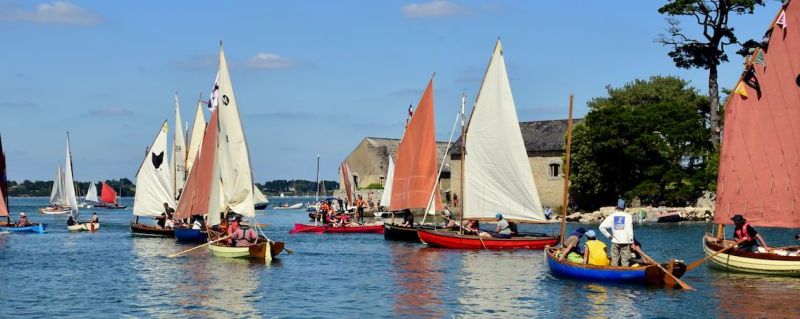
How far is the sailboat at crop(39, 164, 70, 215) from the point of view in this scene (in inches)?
4865

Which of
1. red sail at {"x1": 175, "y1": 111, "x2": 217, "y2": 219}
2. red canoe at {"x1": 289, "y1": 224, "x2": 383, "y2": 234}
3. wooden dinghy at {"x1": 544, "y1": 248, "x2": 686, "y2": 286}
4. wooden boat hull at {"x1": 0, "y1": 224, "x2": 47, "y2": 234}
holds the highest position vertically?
red sail at {"x1": 175, "y1": 111, "x2": 217, "y2": 219}

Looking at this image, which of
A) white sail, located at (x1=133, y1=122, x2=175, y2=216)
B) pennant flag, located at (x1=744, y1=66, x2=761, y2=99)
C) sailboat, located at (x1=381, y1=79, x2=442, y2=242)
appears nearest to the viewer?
pennant flag, located at (x1=744, y1=66, x2=761, y2=99)

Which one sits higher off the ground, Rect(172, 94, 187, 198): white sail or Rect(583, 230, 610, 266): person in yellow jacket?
Rect(172, 94, 187, 198): white sail

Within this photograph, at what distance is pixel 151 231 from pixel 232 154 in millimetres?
19636

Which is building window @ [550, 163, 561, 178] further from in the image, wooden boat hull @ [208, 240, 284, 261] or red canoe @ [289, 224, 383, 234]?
wooden boat hull @ [208, 240, 284, 261]

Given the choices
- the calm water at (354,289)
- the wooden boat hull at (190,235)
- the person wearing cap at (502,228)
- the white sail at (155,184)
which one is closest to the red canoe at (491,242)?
the person wearing cap at (502,228)

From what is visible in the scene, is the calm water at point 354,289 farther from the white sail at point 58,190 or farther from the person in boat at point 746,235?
the white sail at point 58,190

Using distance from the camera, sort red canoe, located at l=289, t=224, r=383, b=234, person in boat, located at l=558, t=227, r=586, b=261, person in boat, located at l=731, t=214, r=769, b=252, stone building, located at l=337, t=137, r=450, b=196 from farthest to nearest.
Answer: stone building, located at l=337, t=137, r=450, b=196
red canoe, located at l=289, t=224, r=383, b=234
person in boat, located at l=731, t=214, r=769, b=252
person in boat, located at l=558, t=227, r=586, b=261

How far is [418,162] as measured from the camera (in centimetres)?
6128

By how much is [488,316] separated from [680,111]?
66.1 metres

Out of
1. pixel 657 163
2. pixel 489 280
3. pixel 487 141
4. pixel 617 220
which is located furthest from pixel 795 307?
pixel 657 163

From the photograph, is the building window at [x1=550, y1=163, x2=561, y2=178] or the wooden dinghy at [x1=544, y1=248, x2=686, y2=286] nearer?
the wooden dinghy at [x1=544, y1=248, x2=686, y2=286]

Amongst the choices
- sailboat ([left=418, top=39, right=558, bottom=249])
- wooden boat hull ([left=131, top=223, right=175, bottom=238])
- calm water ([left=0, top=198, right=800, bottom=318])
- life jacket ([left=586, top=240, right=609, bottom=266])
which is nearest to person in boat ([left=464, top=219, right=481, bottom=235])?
sailboat ([left=418, top=39, right=558, bottom=249])

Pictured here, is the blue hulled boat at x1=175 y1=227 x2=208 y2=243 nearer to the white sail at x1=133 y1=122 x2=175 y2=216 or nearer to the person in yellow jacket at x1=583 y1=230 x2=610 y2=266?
the white sail at x1=133 y1=122 x2=175 y2=216
